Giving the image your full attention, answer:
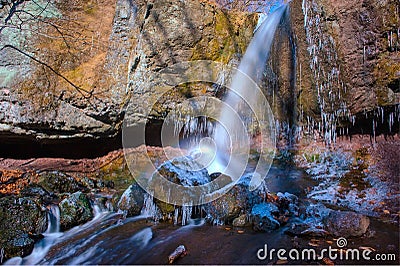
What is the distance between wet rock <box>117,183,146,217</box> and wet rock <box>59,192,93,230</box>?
54 cm

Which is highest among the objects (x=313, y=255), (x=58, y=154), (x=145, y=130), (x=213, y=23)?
(x=213, y=23)

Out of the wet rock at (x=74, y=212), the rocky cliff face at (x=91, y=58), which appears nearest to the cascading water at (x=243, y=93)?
the rocky cliff face at (x=91, y=58)

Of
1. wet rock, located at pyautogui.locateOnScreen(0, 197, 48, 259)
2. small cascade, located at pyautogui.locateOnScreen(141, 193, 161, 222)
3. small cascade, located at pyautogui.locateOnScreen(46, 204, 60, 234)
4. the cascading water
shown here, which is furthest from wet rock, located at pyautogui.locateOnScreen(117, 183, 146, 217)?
the cascading water

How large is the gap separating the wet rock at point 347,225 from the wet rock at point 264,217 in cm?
68

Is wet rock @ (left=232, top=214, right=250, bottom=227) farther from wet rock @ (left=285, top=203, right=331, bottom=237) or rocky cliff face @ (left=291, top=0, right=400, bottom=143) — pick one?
rocky cliff face @ (left=291, top=0, right=400, bottom=143)

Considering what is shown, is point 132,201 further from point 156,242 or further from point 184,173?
point 156,242

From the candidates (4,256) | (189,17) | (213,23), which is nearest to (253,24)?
(213,23)

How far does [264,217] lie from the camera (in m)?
3.62

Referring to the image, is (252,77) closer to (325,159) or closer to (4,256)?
(325,159)

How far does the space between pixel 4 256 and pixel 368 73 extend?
669 centimetres

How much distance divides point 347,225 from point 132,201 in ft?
10.4

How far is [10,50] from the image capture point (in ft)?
21.0

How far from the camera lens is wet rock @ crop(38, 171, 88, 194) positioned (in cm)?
579

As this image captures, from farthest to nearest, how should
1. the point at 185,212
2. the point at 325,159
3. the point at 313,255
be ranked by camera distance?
1. the point at 325,159
2. the point at 185,212
3. the point at 313,255
